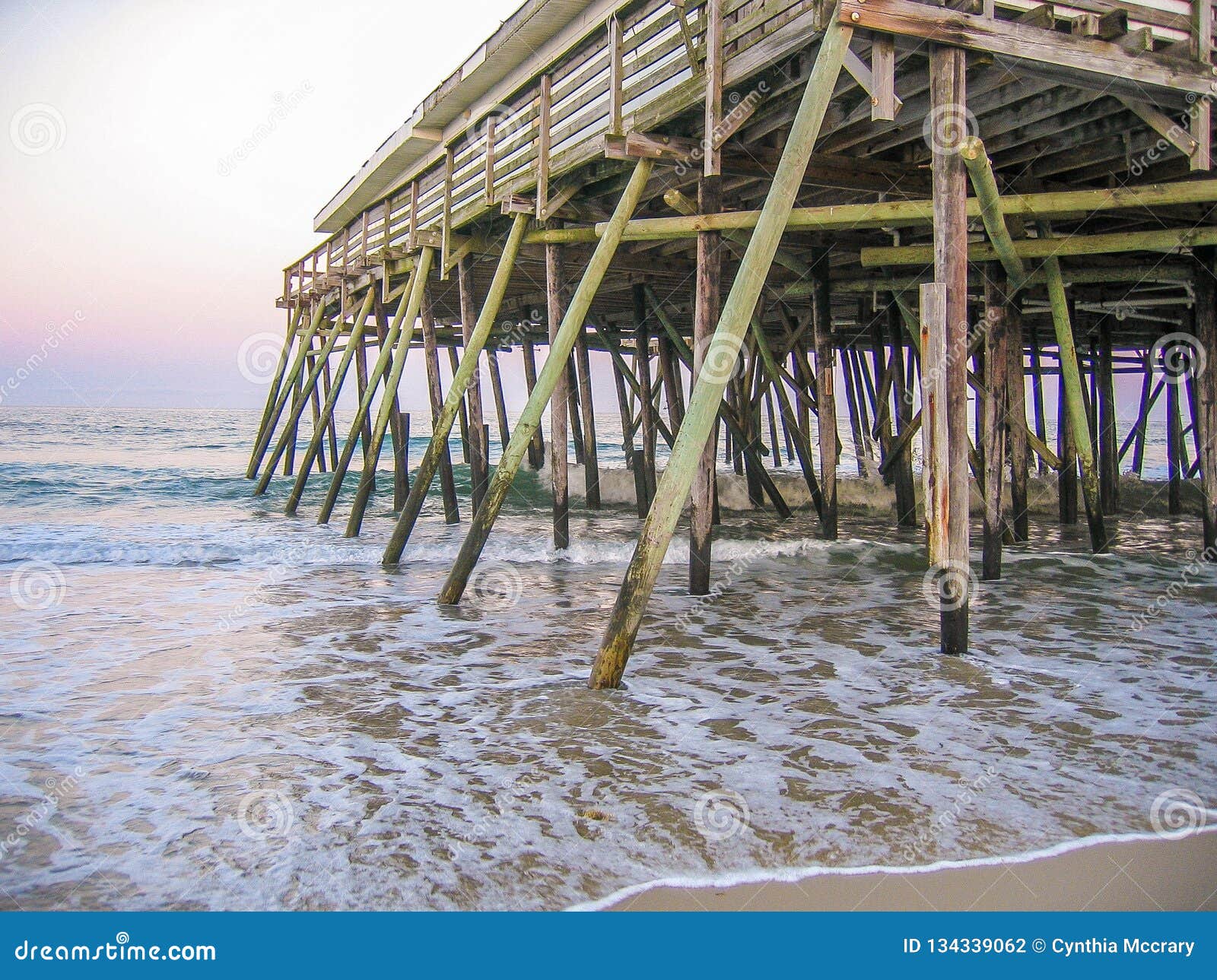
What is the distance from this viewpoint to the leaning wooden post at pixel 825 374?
32.7 feet

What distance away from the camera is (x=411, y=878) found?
319cm

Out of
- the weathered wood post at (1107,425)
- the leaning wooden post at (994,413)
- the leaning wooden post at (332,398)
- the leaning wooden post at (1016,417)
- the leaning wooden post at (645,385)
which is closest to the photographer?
the leaning wooden post at (994,413)

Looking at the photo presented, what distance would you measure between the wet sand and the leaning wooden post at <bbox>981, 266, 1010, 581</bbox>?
5276 millimetres

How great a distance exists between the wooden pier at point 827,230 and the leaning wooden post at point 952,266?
0.06 ft

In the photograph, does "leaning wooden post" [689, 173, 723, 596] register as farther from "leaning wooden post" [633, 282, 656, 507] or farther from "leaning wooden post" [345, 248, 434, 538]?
"leaning wooden post" [345, 248, 434, 538]

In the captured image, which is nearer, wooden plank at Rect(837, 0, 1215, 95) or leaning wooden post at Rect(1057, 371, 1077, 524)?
wooden plank at Rect(837, 0, 1215, 95)

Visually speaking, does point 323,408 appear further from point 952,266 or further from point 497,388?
point 952,266

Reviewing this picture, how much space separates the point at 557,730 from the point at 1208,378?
790 cm

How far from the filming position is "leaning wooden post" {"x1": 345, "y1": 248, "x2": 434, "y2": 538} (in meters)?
11.1

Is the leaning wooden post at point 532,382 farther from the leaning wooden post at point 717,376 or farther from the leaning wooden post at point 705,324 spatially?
the leaning wooden post at point 717,376

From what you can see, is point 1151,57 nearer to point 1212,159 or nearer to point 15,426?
point 1212,159

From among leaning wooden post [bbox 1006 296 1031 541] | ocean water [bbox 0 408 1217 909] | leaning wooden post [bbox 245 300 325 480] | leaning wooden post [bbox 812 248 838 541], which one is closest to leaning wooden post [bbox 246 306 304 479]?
leaning wooden post [bbox 245 300 325 480]

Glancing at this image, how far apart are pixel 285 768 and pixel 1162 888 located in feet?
11.6

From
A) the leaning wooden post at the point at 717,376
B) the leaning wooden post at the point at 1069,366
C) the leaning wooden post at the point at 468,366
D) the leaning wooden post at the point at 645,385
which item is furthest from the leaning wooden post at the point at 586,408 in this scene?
the leaning wooden post at the point at 717,376
